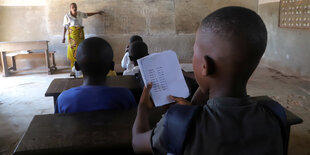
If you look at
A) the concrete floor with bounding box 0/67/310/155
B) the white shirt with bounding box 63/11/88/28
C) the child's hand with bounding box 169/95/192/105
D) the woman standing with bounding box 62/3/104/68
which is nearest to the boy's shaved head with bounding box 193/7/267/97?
the child's hand with bounding box 169/95/192/105

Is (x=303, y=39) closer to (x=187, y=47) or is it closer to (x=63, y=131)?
(x=187, y=47)

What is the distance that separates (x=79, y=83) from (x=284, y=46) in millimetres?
4712

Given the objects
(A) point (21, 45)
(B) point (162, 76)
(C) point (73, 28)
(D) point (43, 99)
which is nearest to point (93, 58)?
(B) point (162, 76)

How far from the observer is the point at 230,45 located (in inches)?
25.6

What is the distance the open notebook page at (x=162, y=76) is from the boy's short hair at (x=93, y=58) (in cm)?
60

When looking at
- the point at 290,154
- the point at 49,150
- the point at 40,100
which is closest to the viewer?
the point at 49,150

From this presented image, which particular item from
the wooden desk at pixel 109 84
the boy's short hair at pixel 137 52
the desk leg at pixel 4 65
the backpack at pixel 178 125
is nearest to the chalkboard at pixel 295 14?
the boy's short hair at pixel 137 52

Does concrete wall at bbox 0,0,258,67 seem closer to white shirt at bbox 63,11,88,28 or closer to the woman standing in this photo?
white shirt at bbox 63,11,88,28

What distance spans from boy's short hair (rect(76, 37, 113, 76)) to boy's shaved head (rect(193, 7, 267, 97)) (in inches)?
37.1

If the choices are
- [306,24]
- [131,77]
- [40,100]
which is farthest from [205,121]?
[306,24]

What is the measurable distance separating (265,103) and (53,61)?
586cm

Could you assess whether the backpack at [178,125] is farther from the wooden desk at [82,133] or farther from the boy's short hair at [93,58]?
the boy's short hair at [93,58]

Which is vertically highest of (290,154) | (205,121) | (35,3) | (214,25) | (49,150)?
(35,3)

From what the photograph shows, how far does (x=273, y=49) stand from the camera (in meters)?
5.88
